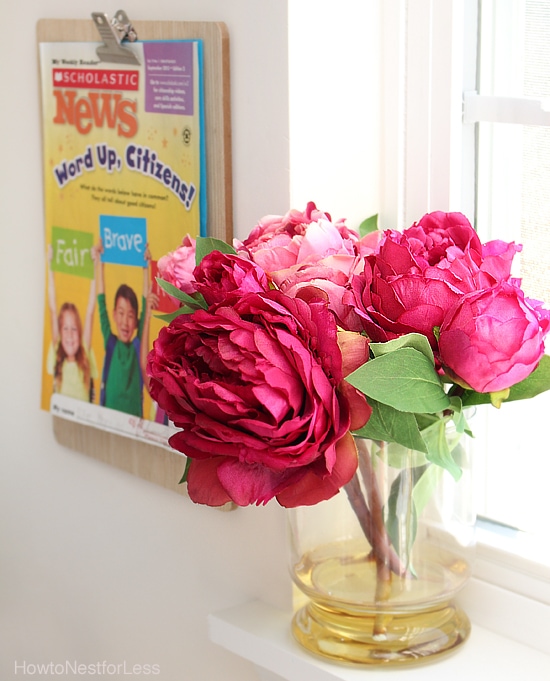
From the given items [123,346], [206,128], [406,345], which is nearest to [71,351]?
[123,346]

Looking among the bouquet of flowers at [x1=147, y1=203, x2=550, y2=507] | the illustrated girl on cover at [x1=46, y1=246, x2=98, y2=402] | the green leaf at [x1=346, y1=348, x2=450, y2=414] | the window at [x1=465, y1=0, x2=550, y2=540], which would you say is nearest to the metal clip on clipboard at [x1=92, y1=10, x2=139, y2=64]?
the illustrated girl on cover at [x1=46, y1=246, x2=98, y2=402]

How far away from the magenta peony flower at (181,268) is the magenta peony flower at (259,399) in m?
0.14

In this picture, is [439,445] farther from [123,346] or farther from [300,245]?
[123,346]

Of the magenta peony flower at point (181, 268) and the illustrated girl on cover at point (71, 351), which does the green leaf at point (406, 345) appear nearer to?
the magenta peony flower at point (181, 268)

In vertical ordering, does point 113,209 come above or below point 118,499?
above

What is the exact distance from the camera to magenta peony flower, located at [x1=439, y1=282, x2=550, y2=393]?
572mm

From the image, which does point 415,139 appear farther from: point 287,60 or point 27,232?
point 27,232

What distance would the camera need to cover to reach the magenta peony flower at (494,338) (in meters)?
0.57

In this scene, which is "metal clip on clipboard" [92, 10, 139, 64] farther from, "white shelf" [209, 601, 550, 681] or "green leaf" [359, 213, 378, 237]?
"white shelf" [209, 601, 550, 681]

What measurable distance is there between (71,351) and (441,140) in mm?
588

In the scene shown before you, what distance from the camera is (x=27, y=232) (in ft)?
4.26

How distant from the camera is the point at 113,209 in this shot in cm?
Result: 113

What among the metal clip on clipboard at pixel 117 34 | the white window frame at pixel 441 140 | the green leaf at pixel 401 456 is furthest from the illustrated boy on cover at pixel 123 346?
the green leaf at pixel 401 456

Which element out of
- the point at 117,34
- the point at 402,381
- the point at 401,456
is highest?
the point at 117,34
